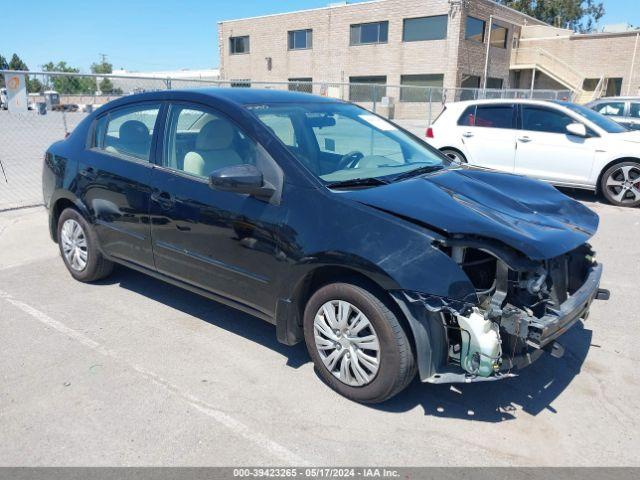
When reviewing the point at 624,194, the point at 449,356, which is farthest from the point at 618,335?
the point at 624,194

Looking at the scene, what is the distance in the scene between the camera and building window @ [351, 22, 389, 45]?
110 ft

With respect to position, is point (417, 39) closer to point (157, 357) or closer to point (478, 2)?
point (478, 2)

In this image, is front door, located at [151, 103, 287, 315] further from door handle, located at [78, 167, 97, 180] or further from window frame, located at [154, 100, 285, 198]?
door handle, located at [78, 167, 97, 180]

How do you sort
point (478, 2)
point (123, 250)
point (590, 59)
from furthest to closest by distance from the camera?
point (590, 59), point (478, 2), point (123, 250)

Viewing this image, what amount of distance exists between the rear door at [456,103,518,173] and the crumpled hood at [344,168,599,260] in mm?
5822

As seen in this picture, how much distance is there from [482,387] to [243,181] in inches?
80.0

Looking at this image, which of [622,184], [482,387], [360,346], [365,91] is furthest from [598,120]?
[365,91]

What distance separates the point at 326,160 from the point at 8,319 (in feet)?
9.64

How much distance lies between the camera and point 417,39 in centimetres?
3212

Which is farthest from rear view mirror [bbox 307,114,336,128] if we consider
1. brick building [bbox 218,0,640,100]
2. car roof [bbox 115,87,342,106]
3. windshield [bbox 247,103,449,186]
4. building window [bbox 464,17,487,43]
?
building window [bbox 464,17,487,43]

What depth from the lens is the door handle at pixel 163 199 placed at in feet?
13.1

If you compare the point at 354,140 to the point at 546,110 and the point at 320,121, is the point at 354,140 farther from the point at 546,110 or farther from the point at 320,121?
the point at 546,110

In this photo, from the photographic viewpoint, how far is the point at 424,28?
31.8 metres

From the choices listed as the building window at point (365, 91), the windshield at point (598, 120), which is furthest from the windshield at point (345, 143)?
the building window at point (365, 91)
